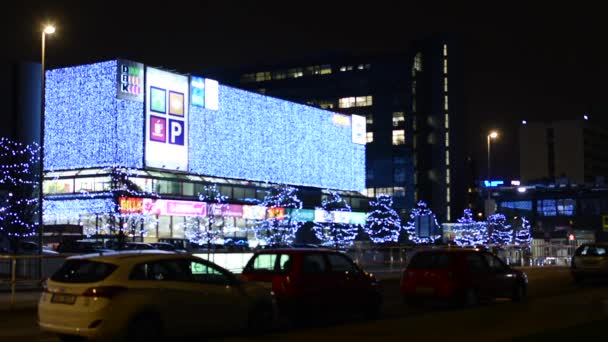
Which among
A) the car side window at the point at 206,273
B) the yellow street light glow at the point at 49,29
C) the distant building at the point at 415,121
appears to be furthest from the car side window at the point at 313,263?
the distant building at the point at 415,121

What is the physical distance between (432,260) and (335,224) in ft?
202

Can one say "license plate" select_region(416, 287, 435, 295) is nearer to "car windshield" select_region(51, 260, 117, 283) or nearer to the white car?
the white car

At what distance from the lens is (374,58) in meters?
131

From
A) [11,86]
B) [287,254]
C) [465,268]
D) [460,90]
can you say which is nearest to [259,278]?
[287,254]

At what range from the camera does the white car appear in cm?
1274

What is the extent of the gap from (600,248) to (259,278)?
20261 millimetres

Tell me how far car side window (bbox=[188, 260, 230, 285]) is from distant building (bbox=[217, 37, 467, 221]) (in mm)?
106985

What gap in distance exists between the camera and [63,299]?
42.8 feet

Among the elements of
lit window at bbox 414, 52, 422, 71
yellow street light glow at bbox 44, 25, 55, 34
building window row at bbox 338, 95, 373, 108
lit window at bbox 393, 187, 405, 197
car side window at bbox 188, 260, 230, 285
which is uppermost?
lit window at bbox 414, 52, 422, 71

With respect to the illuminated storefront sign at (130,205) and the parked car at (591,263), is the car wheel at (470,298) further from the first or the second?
the illuminated storefront sign at (130,205)

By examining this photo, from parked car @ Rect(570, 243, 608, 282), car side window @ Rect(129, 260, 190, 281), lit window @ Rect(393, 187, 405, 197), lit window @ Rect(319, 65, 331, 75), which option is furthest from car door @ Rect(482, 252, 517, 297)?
lit window @ Rect(319, 65, 331, 75)

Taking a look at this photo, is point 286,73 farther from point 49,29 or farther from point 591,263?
point 591,263

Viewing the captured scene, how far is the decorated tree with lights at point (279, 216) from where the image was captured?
69.0 meters

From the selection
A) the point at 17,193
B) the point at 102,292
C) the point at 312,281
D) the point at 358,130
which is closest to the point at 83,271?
the point at 102,292
